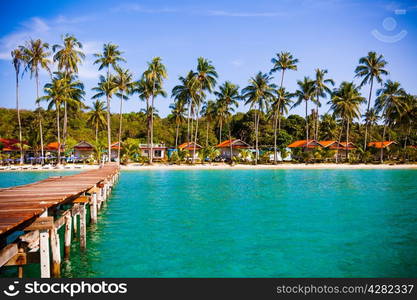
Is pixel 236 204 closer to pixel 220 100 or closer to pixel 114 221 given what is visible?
pixel 114 221

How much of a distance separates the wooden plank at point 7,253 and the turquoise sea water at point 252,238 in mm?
2348

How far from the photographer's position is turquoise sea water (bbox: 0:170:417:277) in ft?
26.3

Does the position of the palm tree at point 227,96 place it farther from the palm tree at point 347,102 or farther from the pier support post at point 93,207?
the pier support post at point 93,207

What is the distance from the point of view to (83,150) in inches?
2061

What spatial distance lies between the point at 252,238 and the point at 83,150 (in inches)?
1844

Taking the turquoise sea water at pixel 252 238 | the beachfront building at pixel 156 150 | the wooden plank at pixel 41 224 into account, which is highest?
the beachfront building at pixel 156 150

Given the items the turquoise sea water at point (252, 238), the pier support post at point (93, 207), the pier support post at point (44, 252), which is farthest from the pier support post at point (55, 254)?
the pier support post at point (93, 207)

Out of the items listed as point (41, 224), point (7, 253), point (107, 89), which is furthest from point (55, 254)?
point (107, 89)

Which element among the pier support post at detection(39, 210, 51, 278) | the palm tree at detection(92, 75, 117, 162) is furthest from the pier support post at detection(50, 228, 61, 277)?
the palm tree at detection(92, 75, 117, 162)

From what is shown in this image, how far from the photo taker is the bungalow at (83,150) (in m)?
51.0

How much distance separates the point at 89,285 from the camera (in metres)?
5.57

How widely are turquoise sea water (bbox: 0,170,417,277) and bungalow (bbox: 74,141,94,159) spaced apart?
116ft

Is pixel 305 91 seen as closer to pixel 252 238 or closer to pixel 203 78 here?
pixel 203 78

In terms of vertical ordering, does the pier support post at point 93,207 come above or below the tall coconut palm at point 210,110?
below
